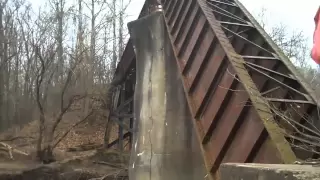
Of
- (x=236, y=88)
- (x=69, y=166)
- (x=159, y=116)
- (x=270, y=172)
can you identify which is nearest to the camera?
(x=270, y=172)

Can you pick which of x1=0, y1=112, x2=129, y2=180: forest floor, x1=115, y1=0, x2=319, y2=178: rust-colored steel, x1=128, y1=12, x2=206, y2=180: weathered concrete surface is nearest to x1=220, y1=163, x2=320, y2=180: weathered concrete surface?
x1=115, y1=0, x2=319, y2=178: rust-colored steel

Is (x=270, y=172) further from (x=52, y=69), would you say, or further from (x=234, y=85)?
(x=52, y=69)

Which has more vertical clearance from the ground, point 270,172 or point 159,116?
point 270,172

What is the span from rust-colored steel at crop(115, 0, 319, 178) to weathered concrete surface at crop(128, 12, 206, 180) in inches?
23.2

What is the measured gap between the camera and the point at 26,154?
1977cm

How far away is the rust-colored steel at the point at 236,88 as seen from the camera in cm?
572

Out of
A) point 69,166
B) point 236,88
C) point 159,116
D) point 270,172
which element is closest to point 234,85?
point 236,88

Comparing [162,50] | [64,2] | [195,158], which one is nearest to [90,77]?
[64,2]

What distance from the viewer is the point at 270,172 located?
3.19 meters

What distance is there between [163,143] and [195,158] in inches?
50.3

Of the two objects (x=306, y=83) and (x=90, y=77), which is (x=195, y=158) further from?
(x=90, y=77)

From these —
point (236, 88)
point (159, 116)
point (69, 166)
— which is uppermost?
point (236, 88)

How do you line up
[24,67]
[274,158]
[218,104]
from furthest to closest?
1. [24,67]
2. [218,104]
3. [274,158]

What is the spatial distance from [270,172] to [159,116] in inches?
294
